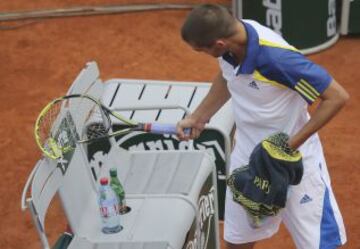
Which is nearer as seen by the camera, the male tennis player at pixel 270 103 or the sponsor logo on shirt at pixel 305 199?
the male tennis player at pixel 270 103

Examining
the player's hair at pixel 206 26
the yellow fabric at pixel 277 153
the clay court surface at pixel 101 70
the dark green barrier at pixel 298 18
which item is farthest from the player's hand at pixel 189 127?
the dark green barrier at pixel 298 18

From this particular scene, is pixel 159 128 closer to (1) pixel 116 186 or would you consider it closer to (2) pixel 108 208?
(1) pixel 116 186

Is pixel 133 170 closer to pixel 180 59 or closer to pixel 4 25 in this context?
pixel 180 59

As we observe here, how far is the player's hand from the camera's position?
13.1 feet

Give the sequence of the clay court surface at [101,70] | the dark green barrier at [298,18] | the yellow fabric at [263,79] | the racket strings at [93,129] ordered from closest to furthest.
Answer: the yellow fabric at [263,79] < the racket strings at [93,129] < the clay court surface at [101,70] < the dark green barrier at [298,18]

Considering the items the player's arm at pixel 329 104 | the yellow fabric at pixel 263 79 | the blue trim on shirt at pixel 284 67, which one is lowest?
the player's arm at pixel 329 104

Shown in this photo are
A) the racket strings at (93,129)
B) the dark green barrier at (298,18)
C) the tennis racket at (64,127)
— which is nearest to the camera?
the tennis racket at (64,127)

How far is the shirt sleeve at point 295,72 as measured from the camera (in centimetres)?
331

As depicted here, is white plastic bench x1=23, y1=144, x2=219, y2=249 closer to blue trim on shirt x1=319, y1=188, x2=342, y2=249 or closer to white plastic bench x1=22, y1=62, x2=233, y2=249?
white plastic bench x1=22, y1=62, x2=233, y2=249

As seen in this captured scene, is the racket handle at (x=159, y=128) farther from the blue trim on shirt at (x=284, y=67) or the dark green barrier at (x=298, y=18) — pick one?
the dark green barrier at (x=298, y=18)

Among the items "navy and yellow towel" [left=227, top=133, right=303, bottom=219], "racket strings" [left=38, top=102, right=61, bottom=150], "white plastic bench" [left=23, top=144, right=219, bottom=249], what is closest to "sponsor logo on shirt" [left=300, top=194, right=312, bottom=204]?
"navy and yellow towel" [left=227, top=133, right=303, bottom=219]

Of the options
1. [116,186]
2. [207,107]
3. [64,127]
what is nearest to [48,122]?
[64,127]

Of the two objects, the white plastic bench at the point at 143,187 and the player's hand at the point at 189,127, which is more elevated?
the player's hand at the point at 189,127

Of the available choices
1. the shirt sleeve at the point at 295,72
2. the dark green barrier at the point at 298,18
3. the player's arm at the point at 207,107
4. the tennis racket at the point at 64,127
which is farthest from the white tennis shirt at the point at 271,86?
the dark green barrier at the point at 298,18
